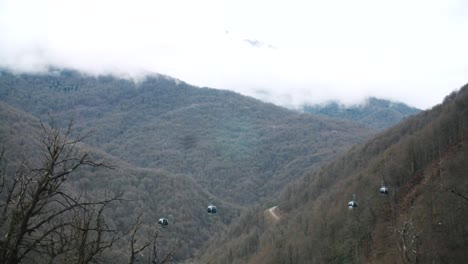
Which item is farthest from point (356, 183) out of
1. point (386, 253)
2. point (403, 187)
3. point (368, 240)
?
point (386, 253)

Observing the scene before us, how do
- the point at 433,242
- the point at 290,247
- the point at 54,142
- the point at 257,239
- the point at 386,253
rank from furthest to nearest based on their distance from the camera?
the point at 257,239, the point at 290,247, the point at 386,253, the point at 433,242, the point at 54,142

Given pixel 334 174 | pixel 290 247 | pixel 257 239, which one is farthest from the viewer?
pixel 334 174

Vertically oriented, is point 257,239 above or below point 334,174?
below

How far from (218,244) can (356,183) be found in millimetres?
64329

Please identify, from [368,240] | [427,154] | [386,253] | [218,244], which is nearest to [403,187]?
[427,154]

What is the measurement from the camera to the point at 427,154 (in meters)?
125

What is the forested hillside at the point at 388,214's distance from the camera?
92.9 meters

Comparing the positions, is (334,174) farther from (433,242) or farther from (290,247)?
(433,242)

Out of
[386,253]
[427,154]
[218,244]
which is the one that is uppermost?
[427,154]

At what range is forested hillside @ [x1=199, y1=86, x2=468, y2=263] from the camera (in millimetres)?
92875

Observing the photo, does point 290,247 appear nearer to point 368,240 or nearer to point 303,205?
point 368,240

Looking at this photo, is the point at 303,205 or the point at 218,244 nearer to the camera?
the point at 303,205

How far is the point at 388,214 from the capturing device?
11469 centimetres

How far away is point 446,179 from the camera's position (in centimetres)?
10212
